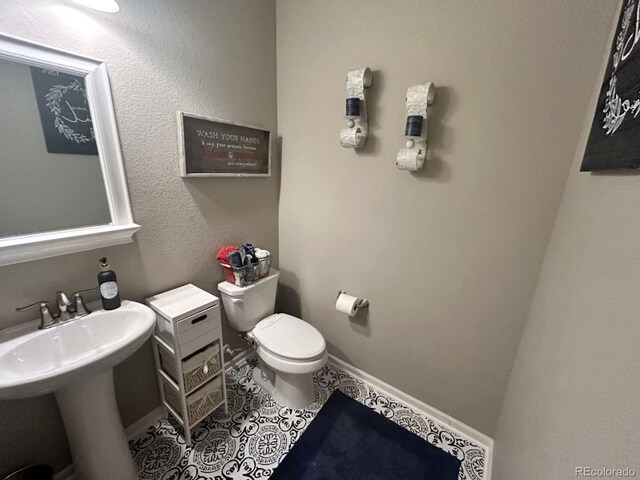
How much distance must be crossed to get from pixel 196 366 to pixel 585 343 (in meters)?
1.50

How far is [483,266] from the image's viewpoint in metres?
1.25

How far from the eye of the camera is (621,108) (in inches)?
23.3

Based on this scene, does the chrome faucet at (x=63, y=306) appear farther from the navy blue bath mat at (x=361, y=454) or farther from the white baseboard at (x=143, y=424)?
the navy blue bath mat at (x=361, y=454)

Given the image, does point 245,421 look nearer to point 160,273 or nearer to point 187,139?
point 160,273

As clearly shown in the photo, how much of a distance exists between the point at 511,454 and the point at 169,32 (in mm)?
2341

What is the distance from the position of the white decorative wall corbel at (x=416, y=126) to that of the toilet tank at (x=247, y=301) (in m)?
1.08

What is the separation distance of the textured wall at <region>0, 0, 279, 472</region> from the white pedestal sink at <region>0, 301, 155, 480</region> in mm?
142

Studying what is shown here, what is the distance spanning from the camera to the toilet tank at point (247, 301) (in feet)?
5.11

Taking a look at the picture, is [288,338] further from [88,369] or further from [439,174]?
[439,174]

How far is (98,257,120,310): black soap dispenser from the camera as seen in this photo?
1.09 meters

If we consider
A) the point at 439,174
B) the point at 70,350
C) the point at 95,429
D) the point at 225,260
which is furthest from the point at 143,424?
the point at 439,174

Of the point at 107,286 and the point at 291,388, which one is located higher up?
the point at 107,286

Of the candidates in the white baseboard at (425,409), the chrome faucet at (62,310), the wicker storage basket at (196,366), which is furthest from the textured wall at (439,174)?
the chrome faucet at (62,310)

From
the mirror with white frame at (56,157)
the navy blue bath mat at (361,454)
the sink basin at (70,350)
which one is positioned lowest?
the navy blue bath mat at (361,454)
